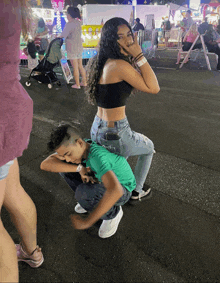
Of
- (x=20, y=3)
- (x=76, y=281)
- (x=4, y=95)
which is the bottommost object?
(x=76, y=281)

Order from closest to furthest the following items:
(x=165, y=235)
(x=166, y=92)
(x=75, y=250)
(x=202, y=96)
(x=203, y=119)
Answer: (x=75, y=250), (x=165, y=235), (x=203, y=119), (x=202, y=96), (x=166, y=92)

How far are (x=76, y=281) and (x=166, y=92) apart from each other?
5479mm

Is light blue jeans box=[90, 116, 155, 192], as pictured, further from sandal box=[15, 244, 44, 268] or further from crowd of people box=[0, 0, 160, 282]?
sandal box=[15, 244, 44, 268]

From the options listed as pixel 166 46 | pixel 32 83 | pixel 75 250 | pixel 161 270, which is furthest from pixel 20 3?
pixel 166 46

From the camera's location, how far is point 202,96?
583 centimetres

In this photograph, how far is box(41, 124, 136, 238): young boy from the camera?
1352mm

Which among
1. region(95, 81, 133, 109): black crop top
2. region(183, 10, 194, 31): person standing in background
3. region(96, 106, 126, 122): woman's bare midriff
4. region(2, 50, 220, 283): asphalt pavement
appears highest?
region(183, 10, 194, 31): person standing in background

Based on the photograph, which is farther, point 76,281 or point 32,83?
point 32,83

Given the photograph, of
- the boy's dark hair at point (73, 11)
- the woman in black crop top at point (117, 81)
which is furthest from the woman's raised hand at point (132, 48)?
the boy's dark hair at point (73, 11)

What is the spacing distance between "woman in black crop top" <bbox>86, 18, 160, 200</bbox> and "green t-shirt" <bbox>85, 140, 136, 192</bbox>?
0.21 metres

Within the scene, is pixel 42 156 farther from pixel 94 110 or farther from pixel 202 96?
pixel 202 96

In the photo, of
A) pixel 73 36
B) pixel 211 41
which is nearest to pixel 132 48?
pixel 73 36

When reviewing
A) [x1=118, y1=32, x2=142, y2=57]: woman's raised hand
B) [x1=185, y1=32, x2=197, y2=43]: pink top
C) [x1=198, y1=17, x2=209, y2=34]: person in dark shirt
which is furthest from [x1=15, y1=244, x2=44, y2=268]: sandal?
[x1=185, y1=32, x2=197, y2=43]: pink top

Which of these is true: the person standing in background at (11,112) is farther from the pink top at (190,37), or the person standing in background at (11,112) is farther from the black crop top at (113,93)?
the pink top at (190,37)
